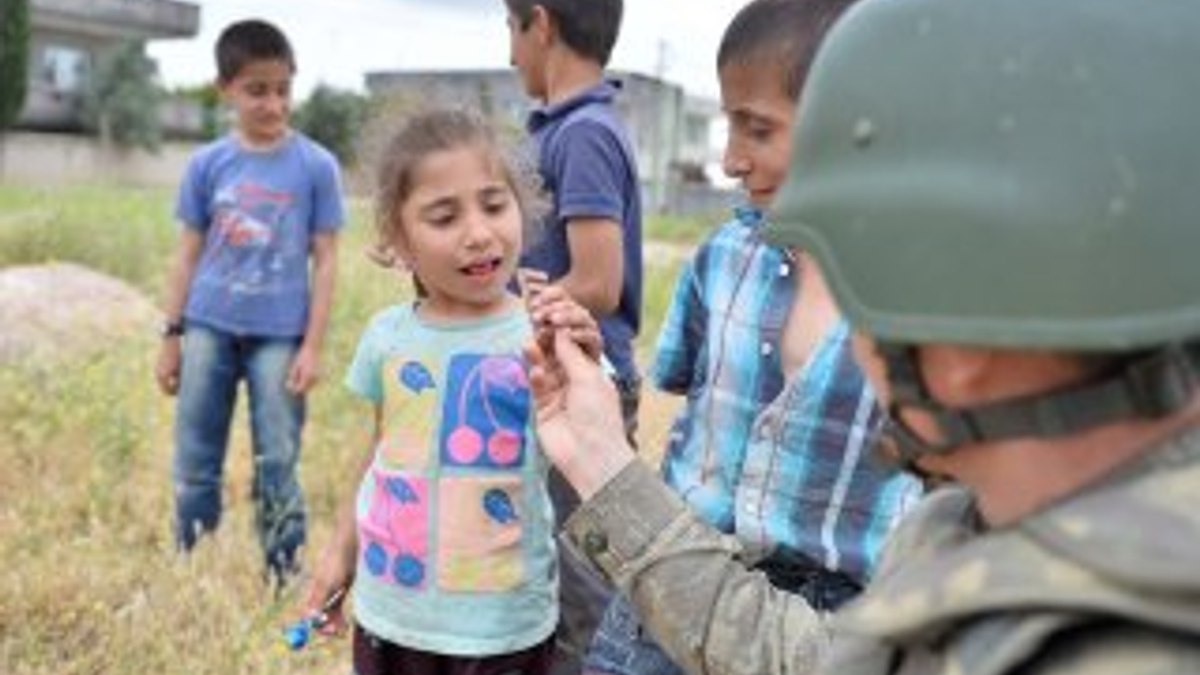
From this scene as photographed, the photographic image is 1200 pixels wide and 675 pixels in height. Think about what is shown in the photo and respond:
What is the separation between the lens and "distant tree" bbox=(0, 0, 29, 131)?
28.6m

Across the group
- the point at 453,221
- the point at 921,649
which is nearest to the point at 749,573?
the point at 921,649

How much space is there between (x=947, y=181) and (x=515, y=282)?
6.38ft

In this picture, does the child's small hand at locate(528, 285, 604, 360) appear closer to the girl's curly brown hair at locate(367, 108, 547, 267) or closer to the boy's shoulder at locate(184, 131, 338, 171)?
the girl's curly brown hair at locate(367, 108, 547, 267)

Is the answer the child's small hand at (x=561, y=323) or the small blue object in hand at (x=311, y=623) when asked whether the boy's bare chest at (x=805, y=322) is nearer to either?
the child's small hand at (x=561, y=323)

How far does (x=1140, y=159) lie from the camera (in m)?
0.86

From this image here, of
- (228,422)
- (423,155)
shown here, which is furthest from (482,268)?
(228,422)

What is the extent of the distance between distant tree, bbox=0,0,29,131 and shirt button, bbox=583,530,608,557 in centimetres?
2842

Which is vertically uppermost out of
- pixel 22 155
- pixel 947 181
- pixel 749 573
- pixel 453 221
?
pixel 947 181

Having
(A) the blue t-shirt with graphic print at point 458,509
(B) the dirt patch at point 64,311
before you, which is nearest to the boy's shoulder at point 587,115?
(A) the blue t-shirt with graphic print at point 458,509

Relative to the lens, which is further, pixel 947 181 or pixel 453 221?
pixel 453 221

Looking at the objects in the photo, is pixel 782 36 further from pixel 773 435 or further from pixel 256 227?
pixel 256 227

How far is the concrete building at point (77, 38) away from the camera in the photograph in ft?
114

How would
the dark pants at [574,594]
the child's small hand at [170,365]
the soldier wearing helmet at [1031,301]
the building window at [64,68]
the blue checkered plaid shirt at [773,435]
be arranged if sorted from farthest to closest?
1. the building window at [64,68]
2. the child's small hand at [170,365]
3. the dark pants at [574,594]
4. the blue checkered plaid shirt at [773,435]
5. the soldier wearing helmet at [1031,301]

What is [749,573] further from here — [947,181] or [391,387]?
[391,387]
